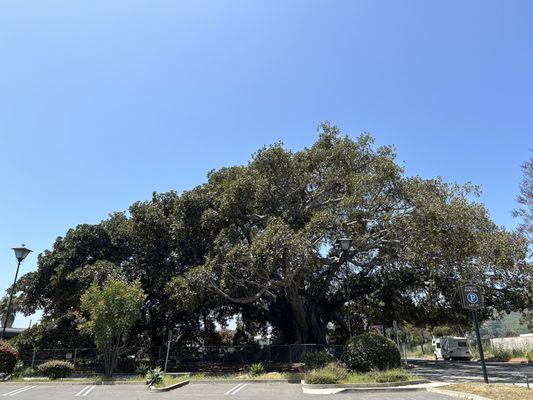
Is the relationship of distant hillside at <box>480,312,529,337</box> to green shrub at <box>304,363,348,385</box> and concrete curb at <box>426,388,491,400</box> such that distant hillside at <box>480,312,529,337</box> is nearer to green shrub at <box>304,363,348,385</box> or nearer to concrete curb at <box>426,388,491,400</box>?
green shrub at <box>304,363,348,385</box>

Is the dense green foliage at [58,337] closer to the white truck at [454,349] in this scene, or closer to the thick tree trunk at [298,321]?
the thick tree trunk at [298,321]

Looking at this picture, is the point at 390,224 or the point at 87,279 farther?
the point at 87,279

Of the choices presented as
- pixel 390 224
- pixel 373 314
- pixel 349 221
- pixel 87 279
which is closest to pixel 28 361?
pixel 87 279

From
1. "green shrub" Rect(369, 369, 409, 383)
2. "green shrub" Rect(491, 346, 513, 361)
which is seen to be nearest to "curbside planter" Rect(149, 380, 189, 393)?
"green shrub" Rect(369, 369, 409, 383)

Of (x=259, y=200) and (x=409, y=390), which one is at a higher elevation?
(x=259, y=200)

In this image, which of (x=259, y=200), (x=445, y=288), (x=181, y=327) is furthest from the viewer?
(x=181, y=327)

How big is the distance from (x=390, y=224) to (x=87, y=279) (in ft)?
57.4

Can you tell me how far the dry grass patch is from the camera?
10.6 m

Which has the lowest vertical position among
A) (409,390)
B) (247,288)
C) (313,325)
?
(409,390)

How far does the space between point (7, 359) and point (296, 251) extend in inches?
549

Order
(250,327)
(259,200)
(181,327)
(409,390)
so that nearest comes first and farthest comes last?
(409,390)
(259,200)
(181,327)
(250,327)

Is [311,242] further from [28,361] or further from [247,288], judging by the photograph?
[28,361]

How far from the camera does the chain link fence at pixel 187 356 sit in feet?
78.5

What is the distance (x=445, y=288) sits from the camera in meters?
27.1
